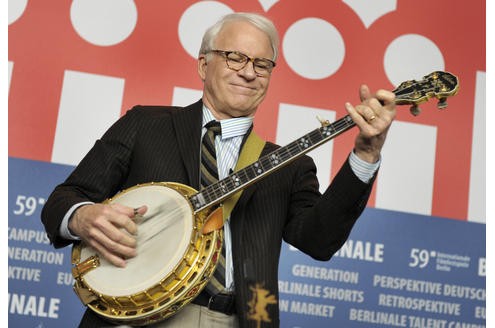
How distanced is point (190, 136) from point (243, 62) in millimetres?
319

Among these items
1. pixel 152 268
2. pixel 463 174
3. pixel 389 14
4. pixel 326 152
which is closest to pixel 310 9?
pixel 389 14

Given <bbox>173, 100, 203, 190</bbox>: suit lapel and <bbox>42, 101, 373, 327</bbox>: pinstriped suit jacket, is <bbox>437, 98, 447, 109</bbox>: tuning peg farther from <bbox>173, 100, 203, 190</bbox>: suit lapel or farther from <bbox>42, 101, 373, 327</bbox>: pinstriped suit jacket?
<bbox>173, 100, 203, 190</bbox>: suit lapel

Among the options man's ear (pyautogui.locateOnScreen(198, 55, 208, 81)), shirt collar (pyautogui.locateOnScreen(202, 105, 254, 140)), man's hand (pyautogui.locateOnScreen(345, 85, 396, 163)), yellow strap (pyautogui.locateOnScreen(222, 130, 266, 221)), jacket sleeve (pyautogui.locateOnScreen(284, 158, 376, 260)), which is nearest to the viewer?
man's hand (pyautogui.locateOnScreen(345, 85, 396, 163))

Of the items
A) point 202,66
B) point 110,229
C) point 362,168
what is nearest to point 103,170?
point 110,229

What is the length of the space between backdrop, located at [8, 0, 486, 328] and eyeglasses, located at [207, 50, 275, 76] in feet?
4.80

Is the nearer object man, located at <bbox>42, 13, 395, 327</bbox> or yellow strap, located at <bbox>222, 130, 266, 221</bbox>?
man, located at <bbox>42, 13, 395, 327</bbox>

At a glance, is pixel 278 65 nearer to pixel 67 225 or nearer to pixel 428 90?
pixel 428 90

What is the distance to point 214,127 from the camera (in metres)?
2.24

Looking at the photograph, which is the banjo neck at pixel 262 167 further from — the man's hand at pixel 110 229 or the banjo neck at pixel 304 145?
the man's hand at pixel 110 229

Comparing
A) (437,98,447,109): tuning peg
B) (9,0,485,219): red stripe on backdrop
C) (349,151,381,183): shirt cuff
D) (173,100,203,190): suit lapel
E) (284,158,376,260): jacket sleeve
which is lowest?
(284,158,376,260): jacket sleeve

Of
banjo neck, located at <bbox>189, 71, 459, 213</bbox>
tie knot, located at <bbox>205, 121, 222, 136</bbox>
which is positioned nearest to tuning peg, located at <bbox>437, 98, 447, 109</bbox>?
banjo neck, located at <bbox>189, 71, 459, 213</bbox>

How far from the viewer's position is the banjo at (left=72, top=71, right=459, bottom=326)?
6.12ft

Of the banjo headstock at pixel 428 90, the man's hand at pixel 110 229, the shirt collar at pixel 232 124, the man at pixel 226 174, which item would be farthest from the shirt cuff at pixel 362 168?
the man's hand at pixel 110 229
